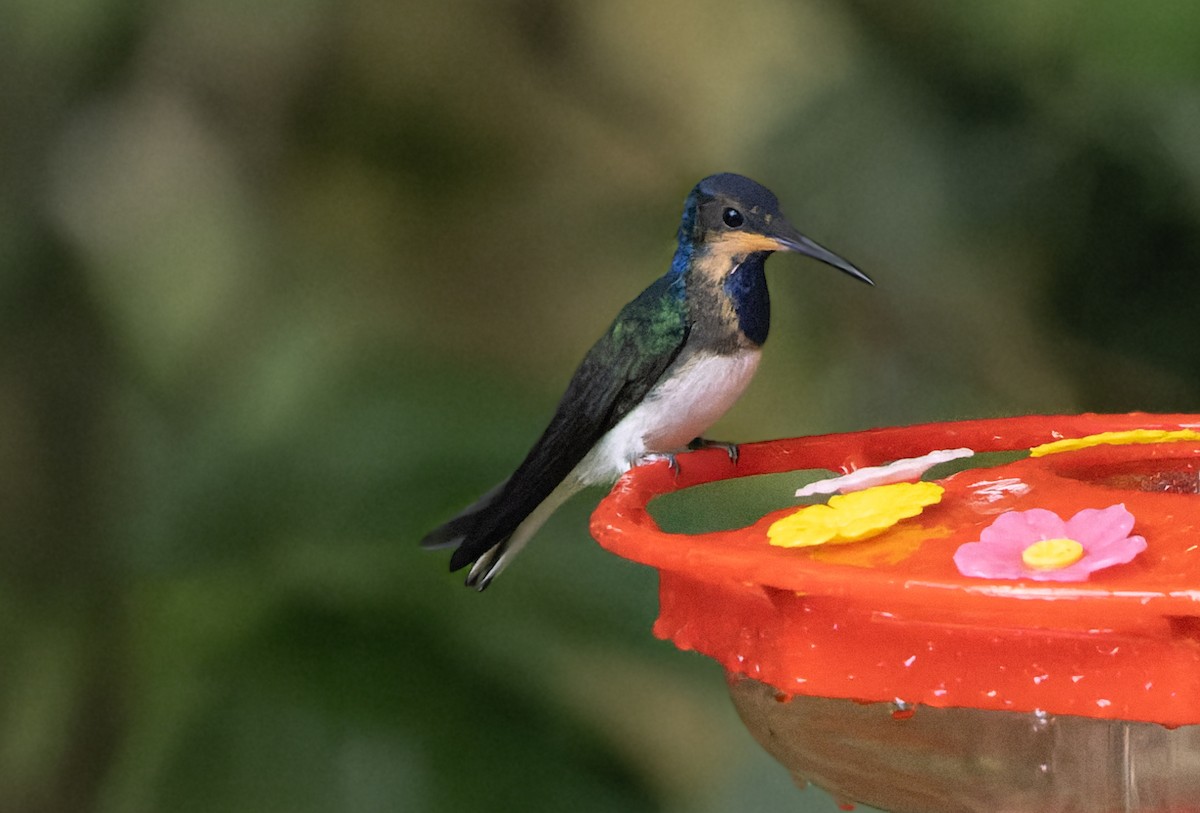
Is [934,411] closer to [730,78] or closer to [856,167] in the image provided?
[856,167]

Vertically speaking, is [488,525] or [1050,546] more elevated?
[1050,546]

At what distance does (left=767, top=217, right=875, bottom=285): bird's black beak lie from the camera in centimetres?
177

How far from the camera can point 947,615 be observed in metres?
0.93

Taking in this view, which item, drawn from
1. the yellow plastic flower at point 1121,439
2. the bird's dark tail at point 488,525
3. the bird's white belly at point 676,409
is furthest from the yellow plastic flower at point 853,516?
the bird's white belly at point 676,409

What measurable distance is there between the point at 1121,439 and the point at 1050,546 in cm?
55

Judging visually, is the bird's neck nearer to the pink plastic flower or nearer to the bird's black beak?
the bird's black beak

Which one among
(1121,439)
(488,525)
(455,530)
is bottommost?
(455,530)

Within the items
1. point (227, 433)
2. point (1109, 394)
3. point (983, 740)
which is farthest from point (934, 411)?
point (983, 740)

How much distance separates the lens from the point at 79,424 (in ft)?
8.02

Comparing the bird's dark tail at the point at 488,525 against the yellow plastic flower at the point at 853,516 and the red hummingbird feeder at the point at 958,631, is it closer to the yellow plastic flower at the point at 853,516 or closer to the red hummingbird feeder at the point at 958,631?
the red hummingbird feeder at the point at 958,631

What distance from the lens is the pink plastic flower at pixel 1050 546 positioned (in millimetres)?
923

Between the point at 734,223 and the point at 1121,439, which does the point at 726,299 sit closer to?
the point at 734,223

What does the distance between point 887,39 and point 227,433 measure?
135 cm

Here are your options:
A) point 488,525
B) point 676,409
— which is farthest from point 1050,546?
point 676,409
